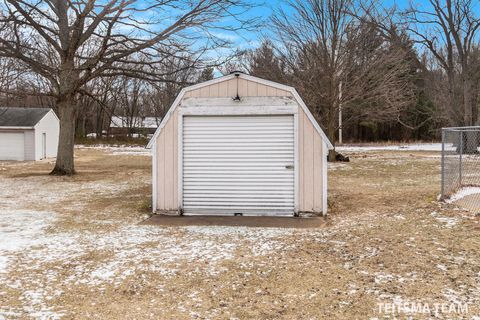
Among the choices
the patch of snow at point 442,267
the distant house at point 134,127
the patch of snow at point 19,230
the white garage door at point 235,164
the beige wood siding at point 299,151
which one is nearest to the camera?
the patch of snow at point 442,267

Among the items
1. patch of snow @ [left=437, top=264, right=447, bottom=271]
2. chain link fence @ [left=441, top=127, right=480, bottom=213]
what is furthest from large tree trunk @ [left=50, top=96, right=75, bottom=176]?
patch of snow @ [left=437, top=264, right=447, bottom=271]

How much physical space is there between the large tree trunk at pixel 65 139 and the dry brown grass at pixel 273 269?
857 centimetres

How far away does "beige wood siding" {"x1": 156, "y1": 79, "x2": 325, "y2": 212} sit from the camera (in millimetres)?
8211

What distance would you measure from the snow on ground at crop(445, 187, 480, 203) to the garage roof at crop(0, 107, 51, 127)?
23903mm

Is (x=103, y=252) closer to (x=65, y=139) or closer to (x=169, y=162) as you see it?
(x=169, y=162)

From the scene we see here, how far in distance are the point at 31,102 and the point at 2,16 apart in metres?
40.9

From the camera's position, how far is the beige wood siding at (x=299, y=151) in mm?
8211

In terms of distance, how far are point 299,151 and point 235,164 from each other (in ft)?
4.28

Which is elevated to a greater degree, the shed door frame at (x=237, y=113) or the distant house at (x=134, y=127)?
the distant house at (x=134, y=127)

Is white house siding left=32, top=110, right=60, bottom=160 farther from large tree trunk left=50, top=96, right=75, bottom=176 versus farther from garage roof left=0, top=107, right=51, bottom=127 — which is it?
large tree trunk left=50, top=96, right=75, bottom=176

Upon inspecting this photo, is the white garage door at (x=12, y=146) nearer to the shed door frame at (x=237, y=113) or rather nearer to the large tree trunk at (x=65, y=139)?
the large tree trunk at (x=65, y=139)

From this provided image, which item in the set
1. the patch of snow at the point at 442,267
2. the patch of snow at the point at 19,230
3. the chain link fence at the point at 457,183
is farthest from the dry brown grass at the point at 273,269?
the chain link fence at the point at 457,183

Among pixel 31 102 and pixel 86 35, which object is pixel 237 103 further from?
pixel 31 102

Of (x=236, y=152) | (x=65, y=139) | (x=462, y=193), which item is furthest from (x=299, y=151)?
(x=65, y=139)
